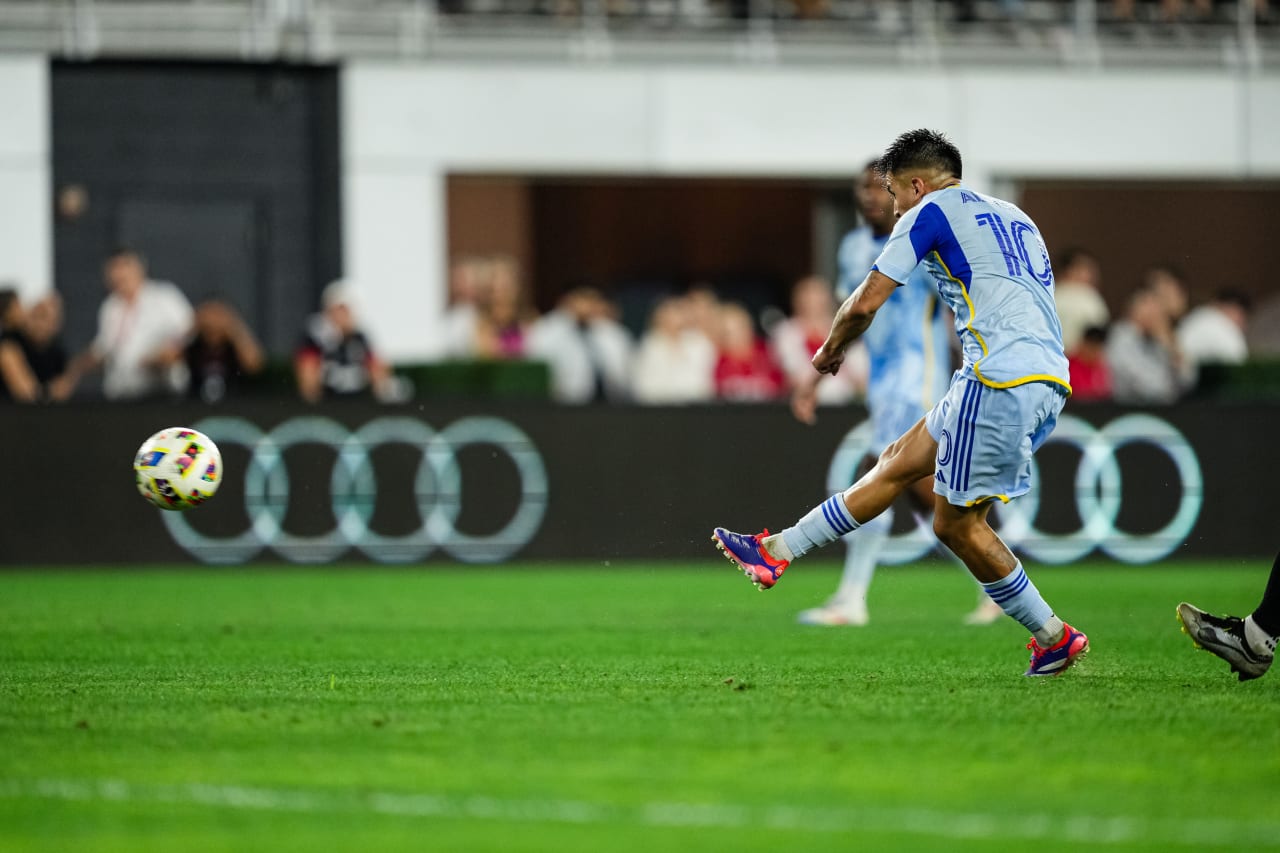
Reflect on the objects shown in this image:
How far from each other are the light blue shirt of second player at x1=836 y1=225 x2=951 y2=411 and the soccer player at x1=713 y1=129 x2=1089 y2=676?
9.60 feet

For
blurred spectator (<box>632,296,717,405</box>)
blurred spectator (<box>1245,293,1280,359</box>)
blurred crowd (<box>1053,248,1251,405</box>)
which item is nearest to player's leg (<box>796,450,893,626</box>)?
blurred spectator (<box>632,296,717,405</box>)

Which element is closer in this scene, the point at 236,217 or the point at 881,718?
the point at 881,718

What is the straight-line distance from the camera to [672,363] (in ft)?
60.4

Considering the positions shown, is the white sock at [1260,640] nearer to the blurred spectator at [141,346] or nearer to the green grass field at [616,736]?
the green grass field at [616,736]

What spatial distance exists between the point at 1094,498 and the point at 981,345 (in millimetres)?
9237

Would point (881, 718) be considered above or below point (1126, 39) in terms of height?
below

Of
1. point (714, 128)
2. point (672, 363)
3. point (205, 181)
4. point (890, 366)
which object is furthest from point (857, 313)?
point (205, 181)

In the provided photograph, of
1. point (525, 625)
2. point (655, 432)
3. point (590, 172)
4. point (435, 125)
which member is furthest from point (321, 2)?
point (525, 625)

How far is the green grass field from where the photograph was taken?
5387 mm

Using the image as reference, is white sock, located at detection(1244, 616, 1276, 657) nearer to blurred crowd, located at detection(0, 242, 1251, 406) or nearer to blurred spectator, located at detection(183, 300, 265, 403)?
blurred crowd, located at detection(0, 242, 1251, 406)

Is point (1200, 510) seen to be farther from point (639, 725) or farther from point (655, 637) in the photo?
point (639, 725)

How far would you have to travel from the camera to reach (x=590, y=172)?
2398 cm

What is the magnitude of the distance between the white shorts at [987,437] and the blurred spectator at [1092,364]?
32.7ft

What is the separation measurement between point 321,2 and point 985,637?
47.9ft
